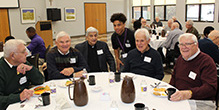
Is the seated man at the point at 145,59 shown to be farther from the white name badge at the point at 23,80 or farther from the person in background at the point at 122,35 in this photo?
the white name badge at the point at 23,80

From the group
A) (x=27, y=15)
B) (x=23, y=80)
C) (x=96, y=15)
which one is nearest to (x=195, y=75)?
(x=23, y=80)

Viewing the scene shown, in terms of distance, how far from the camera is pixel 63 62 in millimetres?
2891

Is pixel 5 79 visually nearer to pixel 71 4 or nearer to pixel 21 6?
pixel 21 6

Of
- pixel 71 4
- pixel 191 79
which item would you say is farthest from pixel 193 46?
pixel 71 4

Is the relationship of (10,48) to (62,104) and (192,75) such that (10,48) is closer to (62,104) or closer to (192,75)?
(62,104)

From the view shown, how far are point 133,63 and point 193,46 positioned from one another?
2.88 feet

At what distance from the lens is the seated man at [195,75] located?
80.9 inches

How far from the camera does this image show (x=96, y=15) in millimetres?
15180

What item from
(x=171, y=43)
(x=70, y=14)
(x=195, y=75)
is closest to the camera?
(x=195, y=75)

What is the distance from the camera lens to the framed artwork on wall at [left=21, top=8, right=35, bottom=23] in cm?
1113

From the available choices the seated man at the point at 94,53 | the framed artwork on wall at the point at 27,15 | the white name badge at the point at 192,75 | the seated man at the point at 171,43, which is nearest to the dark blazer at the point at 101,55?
the seated man at the point at 94,53

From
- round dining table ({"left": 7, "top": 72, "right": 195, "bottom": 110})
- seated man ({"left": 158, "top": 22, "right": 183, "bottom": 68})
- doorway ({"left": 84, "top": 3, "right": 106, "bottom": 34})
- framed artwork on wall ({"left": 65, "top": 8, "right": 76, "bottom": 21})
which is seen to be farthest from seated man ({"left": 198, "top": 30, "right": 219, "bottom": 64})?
doorway ({"left": 84, "top": 3, "right": 106, "bottom": 34})

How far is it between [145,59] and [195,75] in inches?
29.3

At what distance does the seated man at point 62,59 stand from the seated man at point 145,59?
2.67ft
